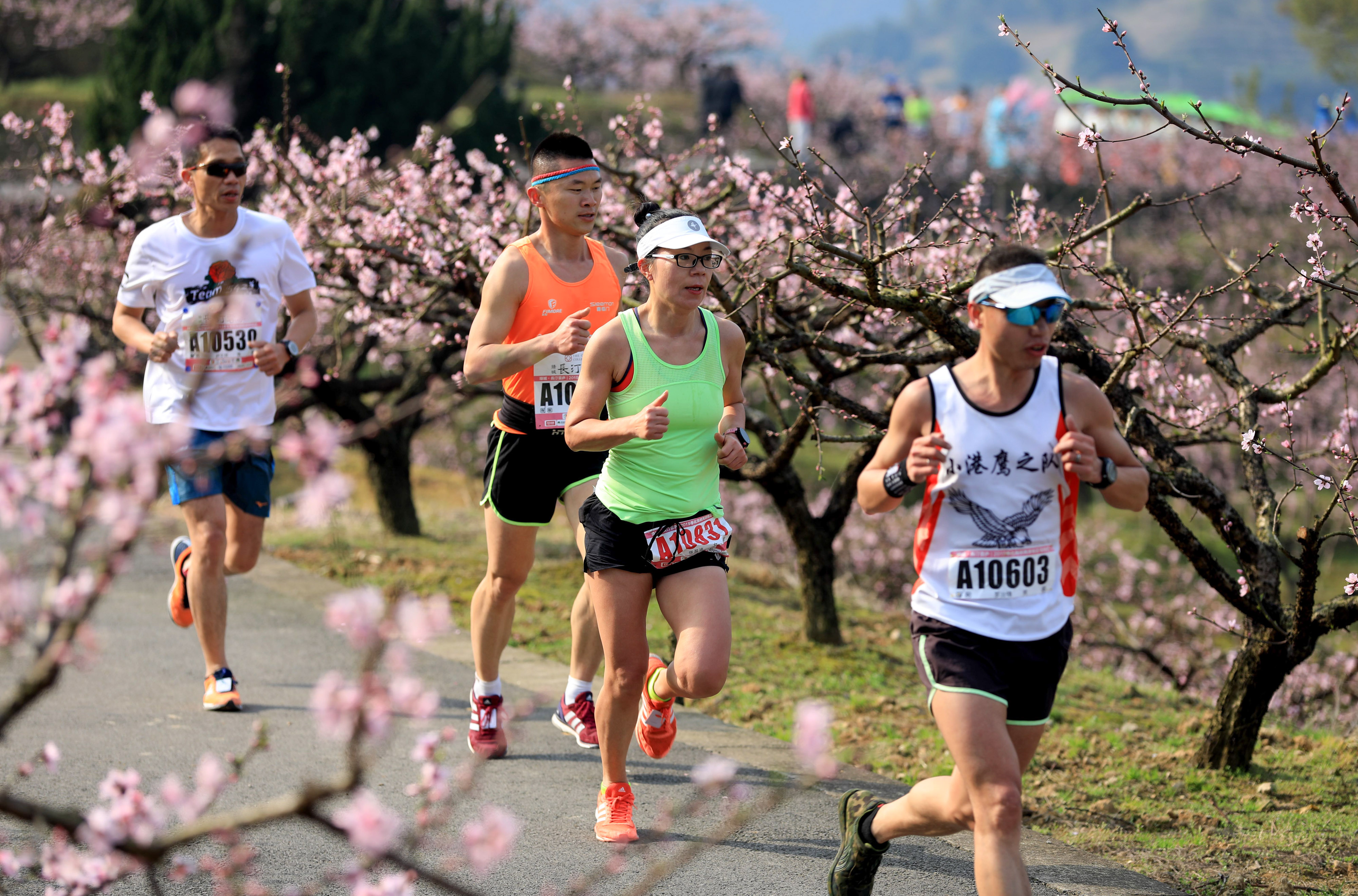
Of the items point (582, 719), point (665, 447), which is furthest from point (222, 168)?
point (582, 719)

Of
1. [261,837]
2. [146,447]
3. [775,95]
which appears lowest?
[261,837]

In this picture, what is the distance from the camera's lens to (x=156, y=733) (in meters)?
5.30

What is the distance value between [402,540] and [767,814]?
20.3 feet

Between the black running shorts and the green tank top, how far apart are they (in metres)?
0.03

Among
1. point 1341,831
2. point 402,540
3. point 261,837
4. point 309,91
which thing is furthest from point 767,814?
point 309,91

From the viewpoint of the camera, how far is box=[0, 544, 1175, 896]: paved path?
4121mm

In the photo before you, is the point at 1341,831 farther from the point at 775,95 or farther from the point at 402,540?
the point at 775,95

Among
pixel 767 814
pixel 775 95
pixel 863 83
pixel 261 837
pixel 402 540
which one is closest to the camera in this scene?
pixel 261 837

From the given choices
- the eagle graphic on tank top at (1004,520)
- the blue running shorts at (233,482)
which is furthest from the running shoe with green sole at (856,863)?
the blue running shorts at (233,482)

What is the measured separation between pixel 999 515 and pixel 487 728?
8.41 feet

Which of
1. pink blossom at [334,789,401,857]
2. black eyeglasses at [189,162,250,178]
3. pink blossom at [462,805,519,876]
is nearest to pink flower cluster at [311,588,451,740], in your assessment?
pink blossom at [334,789,401,857]

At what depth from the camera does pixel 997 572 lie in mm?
3348

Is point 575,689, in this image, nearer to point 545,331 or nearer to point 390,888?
point 545,331

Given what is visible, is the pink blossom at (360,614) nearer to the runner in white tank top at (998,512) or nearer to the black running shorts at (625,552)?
the runner in white tank top at (998,512)
